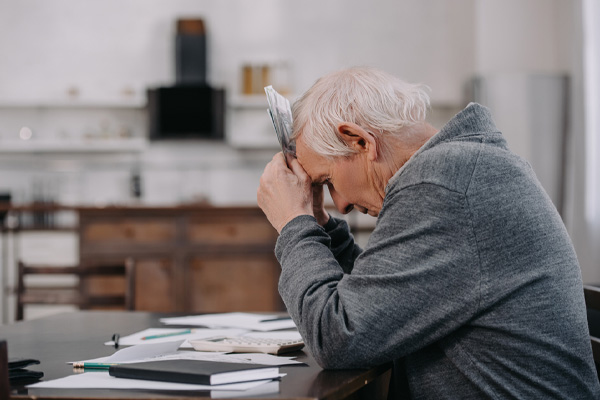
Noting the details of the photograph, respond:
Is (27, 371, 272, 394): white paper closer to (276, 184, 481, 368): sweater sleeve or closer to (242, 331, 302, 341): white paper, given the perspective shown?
(276, 184, 481, 368): sweater sleeve

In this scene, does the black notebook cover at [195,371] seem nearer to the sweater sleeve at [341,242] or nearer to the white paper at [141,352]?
the white paper at [141,352]

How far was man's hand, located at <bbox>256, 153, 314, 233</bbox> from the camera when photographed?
1.23 m

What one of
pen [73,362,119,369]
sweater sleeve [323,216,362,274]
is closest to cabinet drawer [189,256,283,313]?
sweater sleeve [323,216,362,274]

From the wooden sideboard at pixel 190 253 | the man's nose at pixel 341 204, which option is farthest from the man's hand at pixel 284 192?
the wooden sideboard at pixel 190 253

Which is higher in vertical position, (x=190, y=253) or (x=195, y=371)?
(x=195, y=371)

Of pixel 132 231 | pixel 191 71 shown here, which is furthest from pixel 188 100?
pixel 132 231

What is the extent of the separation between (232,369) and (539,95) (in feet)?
17.2

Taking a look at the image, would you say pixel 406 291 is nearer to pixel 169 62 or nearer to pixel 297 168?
pixel 297 168

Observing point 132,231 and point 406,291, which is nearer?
point 406,291

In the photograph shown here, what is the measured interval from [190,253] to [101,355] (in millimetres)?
2923

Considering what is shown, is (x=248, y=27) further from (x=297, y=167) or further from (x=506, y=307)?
(x=506, y=307)

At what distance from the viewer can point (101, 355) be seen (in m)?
1.20

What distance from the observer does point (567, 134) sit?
18.5ft

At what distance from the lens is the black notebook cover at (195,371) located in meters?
0.92
